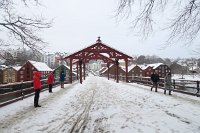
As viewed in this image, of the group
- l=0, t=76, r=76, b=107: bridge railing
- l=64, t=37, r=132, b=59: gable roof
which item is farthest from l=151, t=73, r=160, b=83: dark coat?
l=64, t=37, r=132, b=59: gable roof

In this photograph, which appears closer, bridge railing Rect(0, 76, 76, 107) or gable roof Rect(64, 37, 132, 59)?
bridge railing Rect(0, 76, 76, 107)

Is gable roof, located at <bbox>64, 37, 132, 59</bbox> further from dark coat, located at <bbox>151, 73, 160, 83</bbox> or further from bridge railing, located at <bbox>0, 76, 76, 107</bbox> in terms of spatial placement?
dark coat, located at <bbox>151, 73, 160, 83</bbox>

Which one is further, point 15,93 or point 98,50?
point 98,50

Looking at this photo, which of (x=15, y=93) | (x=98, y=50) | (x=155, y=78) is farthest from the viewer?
(x=98, y=50)

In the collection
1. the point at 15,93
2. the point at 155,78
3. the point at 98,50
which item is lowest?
the point at 15,93

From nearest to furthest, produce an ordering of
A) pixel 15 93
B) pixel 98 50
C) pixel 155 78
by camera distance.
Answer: pixel 15 93 → pixel 155 78 → pixel 98 50

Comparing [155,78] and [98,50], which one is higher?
[98,50]

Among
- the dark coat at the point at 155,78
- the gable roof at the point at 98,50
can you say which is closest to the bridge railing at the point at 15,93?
the gable roof at the point at 98,50

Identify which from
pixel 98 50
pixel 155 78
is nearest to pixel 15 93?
pixel 155 78

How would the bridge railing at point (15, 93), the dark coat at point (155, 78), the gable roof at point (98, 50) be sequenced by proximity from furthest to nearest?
the gable roof at point (98, 50), the dark coat at point (155, 78), the bridge railing at point (15, 93)

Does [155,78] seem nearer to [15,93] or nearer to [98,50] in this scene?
[15,93]

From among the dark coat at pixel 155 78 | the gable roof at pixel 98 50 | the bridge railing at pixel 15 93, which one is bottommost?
the bridge railing at pixel 15 93

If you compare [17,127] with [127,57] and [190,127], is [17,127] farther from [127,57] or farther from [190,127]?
[127,57]

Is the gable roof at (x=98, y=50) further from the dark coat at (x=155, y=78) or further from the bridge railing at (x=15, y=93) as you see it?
the dark coat at (x=155, y=78)
